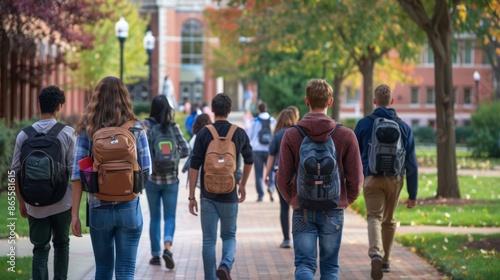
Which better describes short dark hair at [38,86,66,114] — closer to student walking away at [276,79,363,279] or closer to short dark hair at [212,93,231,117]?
short dark hair at [212,93,231,117]

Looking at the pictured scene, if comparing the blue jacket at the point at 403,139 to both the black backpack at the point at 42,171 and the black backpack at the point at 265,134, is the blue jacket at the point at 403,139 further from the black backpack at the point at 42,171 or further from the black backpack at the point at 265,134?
the black backpack at the point at 265,134

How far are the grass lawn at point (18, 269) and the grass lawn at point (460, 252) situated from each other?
4183 mm

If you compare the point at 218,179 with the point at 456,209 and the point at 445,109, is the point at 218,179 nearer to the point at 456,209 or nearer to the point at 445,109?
the point at 456,209

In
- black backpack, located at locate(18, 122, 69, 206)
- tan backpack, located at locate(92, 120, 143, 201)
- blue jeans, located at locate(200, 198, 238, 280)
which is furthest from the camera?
blue jeans, located at locate(200, 198, 238, 280)

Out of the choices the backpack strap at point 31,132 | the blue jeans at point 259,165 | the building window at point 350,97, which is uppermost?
the building window at point 350,97

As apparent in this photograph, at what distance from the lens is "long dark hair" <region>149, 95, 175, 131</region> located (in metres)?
10.8

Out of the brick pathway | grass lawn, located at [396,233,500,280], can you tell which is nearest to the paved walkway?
the brick pathway

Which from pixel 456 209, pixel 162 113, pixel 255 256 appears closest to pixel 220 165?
pixel 162 113

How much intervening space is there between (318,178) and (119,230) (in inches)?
56.5

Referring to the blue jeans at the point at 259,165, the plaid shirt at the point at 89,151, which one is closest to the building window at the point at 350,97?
the blue jeans at the point at 259,165

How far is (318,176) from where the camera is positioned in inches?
283

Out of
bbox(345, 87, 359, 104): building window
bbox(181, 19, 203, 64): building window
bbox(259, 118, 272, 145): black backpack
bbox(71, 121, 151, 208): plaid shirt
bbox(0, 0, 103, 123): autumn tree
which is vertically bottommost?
bbox(259, 118, 272, 145): black backpack

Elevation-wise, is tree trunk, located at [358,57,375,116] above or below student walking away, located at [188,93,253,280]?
above

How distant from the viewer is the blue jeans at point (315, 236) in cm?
725
